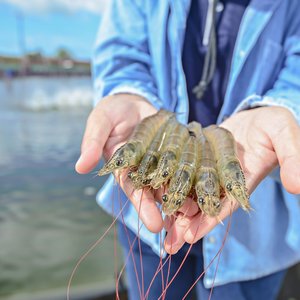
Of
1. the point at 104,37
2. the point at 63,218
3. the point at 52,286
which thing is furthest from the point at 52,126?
the point at 104,37

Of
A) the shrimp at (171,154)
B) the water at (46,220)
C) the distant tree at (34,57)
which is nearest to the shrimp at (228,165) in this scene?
the shrimp at (171,154)

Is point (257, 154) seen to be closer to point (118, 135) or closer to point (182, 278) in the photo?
point (118, 135)

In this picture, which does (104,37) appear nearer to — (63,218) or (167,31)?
(167,31)

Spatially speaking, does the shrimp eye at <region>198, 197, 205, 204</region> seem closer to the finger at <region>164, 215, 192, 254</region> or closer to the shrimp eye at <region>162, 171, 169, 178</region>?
the finger at <region>164, 215, 192, 254</region>

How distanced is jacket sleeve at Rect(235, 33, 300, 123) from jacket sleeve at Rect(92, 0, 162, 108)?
42cm

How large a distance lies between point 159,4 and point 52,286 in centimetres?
241

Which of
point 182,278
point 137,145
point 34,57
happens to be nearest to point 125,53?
point 137,145

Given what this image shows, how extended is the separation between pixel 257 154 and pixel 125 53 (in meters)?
0.73

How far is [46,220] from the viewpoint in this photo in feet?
13.8

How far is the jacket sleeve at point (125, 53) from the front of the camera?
165cm

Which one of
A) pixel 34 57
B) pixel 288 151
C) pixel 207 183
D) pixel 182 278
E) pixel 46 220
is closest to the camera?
pixel 288 151

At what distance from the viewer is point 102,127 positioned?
4.32 feet

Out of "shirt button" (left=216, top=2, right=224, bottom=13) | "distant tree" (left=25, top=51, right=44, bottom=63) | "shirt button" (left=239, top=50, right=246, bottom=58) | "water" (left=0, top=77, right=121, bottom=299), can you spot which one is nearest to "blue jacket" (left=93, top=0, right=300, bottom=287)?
"shirt button" (left=239, top=50, right=246, bottom=58)

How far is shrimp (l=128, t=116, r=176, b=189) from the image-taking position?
1269 mm
